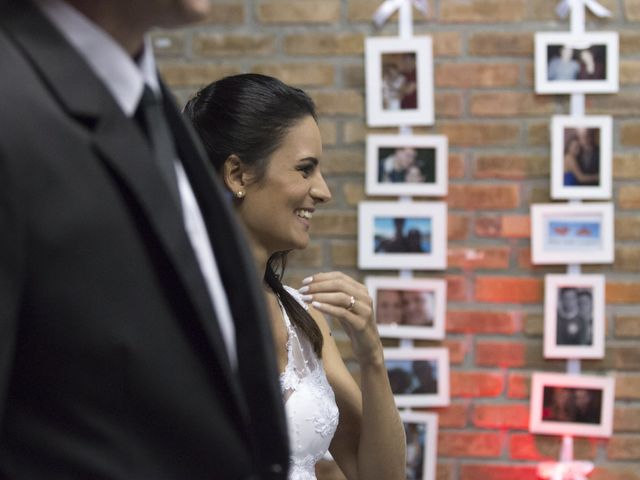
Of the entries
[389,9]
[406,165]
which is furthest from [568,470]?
[389,9]

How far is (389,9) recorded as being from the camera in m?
2.78

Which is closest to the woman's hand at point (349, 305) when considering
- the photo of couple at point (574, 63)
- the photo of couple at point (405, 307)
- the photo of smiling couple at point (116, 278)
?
the photo of smiling couple at point (116, 278)

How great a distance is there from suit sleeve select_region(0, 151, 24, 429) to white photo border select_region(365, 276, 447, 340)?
7.05ft

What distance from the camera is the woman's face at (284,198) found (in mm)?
1864

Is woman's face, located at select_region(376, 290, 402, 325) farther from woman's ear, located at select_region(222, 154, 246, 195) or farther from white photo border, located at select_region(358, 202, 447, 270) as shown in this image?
woman's ear, located at select_region(222, 154, 246, 195)

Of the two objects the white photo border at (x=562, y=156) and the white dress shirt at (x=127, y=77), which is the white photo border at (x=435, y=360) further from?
the white dress shirt at (x=127, y=77)

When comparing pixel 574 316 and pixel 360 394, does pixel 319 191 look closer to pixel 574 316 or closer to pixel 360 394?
pixel 360 394

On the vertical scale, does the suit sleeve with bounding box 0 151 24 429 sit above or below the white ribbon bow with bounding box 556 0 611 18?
below

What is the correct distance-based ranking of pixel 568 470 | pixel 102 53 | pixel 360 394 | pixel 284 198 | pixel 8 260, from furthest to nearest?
1. pixel 568 470
2. pixel 360 394
3. pixel 284 198
4. pixel 102 53
5. pixel 8 260

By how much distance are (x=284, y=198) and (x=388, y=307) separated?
1019 mm

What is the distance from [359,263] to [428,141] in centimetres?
43

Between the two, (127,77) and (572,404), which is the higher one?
(127,77)

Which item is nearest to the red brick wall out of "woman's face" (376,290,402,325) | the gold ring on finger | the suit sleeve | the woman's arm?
"woman's face" (376,290,402,325)

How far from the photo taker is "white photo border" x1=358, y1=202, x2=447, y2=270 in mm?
2775
